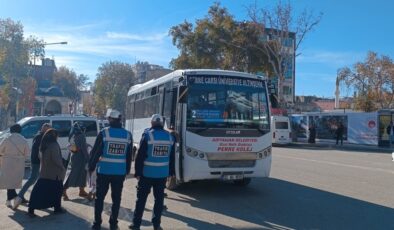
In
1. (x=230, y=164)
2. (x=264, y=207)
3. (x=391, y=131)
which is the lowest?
A: (x=264, y=207)

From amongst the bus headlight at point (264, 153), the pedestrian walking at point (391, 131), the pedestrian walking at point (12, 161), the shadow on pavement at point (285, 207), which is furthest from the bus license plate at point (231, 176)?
the pedestrian walking at point (391, 131)

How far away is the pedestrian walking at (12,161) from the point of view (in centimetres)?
958

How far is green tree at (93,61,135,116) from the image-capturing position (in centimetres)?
7431

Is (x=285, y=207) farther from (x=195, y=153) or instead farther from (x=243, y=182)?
(x=243, y=182)

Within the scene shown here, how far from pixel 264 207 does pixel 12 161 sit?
17.5ft

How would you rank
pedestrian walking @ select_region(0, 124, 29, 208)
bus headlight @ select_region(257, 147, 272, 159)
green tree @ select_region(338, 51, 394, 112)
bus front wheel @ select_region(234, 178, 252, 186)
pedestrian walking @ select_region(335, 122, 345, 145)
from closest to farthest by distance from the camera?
pedestrian walking @ select_region(0, 124, 29, 208)
bus headlight @ select_region(257, 147, 272, 159)
bus front wheel @ select_region(234, 178, 252, 186)
pedestrian walking @ select_region(335, 122, 345, 145)
green tree @ select_region(338, 51, 394, 112)

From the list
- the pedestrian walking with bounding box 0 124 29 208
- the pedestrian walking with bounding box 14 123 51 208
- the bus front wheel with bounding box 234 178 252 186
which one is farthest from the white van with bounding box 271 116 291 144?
the pedestrian walking with bounding box 0 124 29 208

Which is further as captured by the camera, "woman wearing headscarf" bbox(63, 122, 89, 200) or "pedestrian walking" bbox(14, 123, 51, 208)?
"woman wearing headscarf" bbox(63, 122, 89, 200)

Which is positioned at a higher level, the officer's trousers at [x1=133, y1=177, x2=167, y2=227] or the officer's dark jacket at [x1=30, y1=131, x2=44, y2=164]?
the officer's dark jacket at [x1=30, y1=131, x2=44, y2=164]

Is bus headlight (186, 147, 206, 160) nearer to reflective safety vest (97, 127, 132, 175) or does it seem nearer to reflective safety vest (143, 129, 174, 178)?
reflective safety vest (143, 129, 174, 178)

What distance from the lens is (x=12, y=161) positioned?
9.62 m

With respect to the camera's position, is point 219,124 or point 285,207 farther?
point 219,124

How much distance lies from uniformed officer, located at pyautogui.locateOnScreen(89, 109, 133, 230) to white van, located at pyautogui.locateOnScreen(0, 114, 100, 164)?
32.3 ft

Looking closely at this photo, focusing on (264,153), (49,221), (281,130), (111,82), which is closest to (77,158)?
(49,221)
